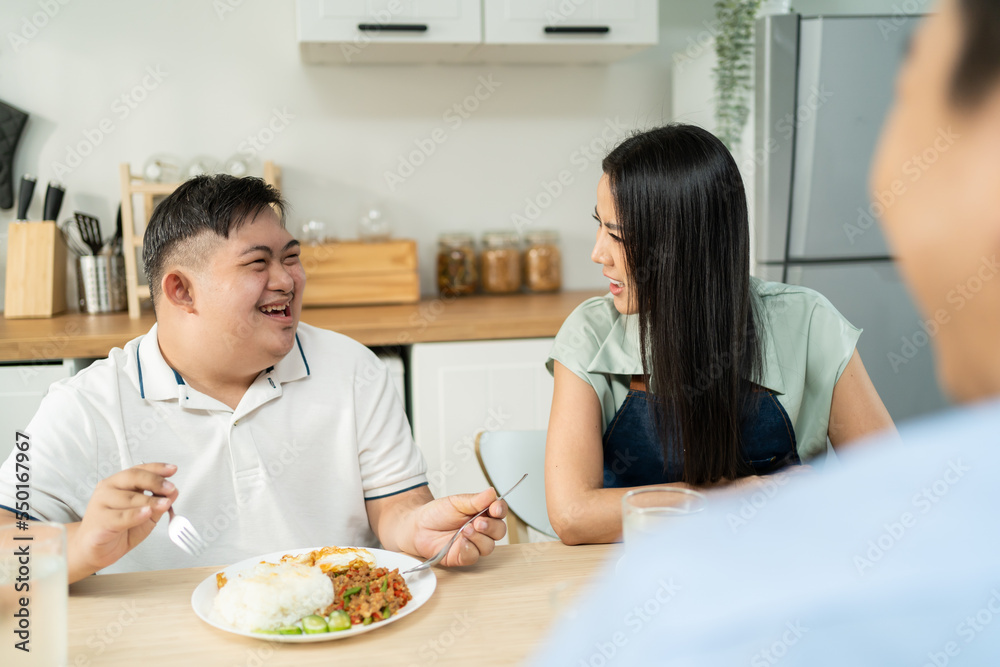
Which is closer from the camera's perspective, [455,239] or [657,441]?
[657,441]

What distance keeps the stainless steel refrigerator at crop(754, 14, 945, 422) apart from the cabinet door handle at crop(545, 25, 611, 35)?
0.48 meters

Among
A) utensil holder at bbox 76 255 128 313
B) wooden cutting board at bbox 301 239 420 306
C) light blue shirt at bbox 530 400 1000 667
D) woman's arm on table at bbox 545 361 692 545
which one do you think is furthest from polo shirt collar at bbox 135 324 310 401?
utensil holder at bbox 76 255 128 313

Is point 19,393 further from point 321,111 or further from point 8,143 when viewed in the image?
point 321,111

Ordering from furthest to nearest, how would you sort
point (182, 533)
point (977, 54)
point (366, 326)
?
point (366, 326) < point (182, 533) < point (977, 54)

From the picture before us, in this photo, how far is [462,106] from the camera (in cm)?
278

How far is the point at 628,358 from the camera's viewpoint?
1317 mm

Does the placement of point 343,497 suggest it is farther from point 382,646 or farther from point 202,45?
point 202,45

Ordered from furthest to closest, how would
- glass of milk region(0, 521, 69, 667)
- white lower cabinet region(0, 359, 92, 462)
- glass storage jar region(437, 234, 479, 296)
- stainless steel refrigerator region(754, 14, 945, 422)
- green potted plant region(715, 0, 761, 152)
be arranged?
glass storage jar region(437, 234, 479, 296) < green potted plant region(715, 0, 761, 152) < stainless steel refrigerator region(754, 14, 945, 422) < white lower cabinet region(0, 359, 92, 462) < glass of milk region(0, 521, 69, 667)

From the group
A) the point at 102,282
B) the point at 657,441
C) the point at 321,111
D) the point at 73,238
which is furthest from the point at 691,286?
→ the point at 73,238

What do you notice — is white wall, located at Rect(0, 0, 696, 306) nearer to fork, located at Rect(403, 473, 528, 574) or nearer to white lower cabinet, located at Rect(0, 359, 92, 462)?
white lower cabinet, located at Rect(0, 359, 92, 462)

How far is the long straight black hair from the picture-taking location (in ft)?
4.08

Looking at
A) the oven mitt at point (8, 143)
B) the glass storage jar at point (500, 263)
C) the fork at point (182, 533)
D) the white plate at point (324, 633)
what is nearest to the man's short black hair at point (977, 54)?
the white plate at point (324, 633)

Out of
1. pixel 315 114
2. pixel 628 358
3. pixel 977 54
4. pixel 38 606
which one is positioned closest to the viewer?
pixel 977 54

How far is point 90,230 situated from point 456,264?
3.80ft
